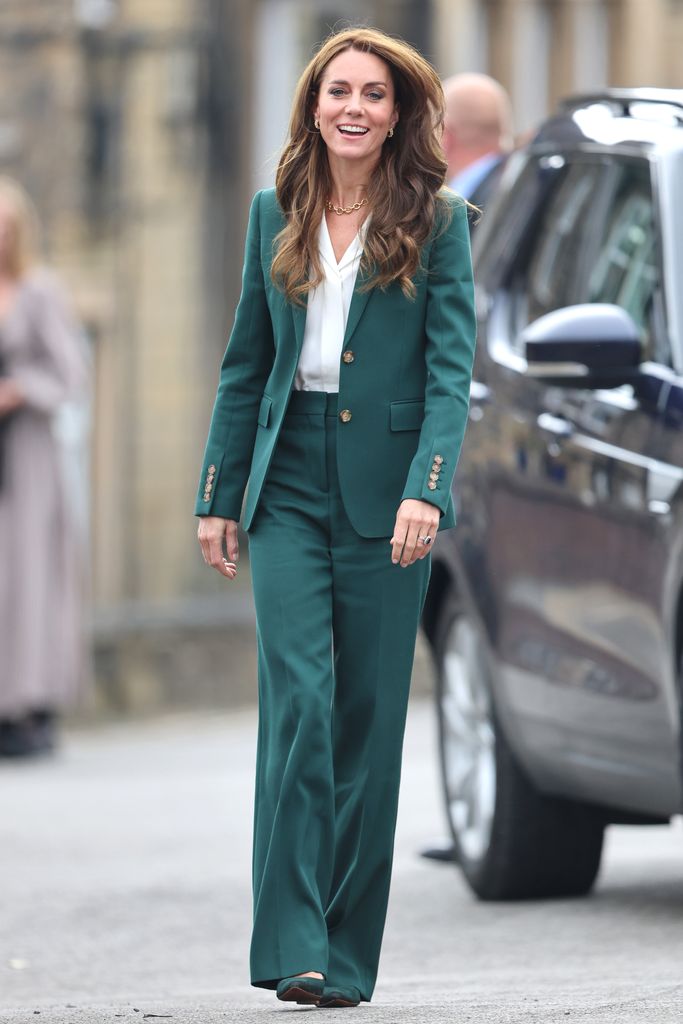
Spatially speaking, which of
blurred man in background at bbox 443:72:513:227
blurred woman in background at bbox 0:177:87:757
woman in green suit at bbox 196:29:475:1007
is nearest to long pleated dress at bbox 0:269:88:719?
blurred woman in background at bbox 0:177:87:757

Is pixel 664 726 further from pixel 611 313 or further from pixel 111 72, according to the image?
pixel 111 72

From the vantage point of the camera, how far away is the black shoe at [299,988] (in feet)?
19.7

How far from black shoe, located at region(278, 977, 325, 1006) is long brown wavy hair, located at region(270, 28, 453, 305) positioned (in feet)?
4.24

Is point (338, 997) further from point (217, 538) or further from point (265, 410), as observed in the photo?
point (265, 410)

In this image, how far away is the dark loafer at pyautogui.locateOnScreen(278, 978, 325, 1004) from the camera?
6.00m

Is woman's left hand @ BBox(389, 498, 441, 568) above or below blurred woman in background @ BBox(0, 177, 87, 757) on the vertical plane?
above

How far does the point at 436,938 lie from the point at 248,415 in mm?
2131

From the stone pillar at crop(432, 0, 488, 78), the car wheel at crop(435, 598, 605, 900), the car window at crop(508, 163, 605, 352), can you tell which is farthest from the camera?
the stone pillar at crop(432, 0, 488, 78)

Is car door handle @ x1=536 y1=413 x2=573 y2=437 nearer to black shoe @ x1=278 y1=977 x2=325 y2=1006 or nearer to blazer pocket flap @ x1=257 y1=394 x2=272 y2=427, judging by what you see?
blazer pocket flap @ x1=257 y1=394 x2=272 y2=427

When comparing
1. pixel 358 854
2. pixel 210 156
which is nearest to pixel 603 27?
pixel 210 156

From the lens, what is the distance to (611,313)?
297 inches

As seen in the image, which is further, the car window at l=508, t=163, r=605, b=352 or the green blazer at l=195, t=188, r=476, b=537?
the car window at l=508, t=163, r=605, b=352

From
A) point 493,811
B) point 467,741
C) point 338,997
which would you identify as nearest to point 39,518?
point 467,741

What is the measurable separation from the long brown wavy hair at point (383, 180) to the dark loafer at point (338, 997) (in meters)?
1.32
